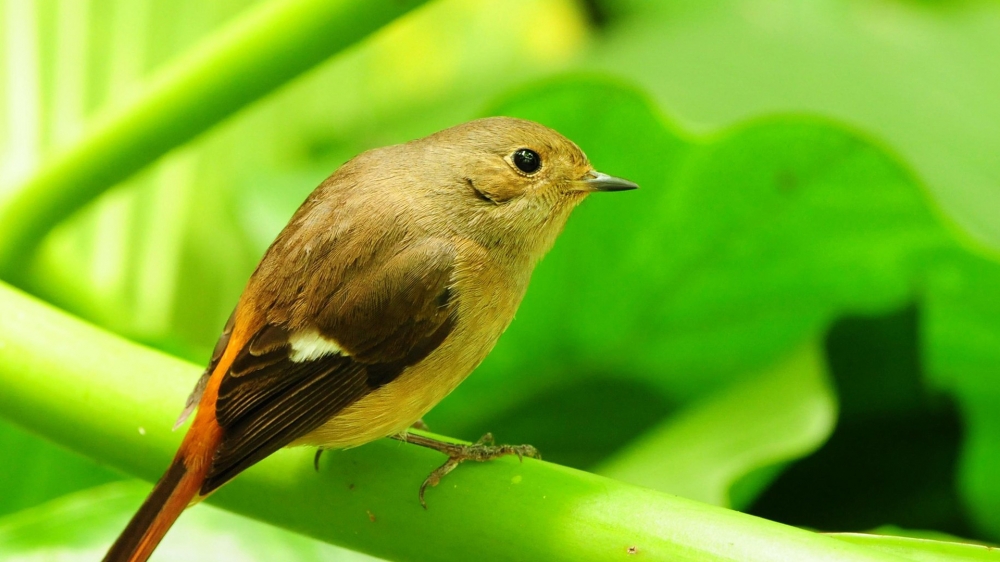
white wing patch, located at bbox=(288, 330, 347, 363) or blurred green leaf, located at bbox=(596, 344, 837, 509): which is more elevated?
white wing patch, located at bbox=(288, 330, 347, 363)

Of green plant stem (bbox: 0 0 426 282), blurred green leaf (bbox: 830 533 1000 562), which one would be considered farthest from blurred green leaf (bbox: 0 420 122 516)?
blurred green leaf (bbox: 830 533 1000 562)

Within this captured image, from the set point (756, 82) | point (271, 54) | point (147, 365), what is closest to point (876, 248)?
point (756, 82)

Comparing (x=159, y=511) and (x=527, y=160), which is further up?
(x=527, y=160)

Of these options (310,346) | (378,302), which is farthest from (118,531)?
(378,302)

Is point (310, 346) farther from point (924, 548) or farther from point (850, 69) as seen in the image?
point (850, 69)

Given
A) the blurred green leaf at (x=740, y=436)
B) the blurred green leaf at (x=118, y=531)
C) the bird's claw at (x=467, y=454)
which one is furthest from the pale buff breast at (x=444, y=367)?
the blurred green leaf at (x=740, y=436)

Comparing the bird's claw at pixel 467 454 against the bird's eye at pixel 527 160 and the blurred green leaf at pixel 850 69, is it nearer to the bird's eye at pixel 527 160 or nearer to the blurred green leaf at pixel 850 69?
the bird's eye at pixel 527 160

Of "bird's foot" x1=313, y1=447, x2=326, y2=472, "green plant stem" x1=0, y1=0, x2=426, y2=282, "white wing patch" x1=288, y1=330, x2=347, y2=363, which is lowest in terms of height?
"bird's foot" x1=313, y1=447, x2=326, y2=472

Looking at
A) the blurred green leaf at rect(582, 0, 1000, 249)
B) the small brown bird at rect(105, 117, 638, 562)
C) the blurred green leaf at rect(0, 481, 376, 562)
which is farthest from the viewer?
the blurred green leaf at rect(582, 0, 1000, 249)

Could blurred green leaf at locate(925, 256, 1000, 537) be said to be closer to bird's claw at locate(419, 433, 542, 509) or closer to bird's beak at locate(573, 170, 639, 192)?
bird's beak at locate(573, 170, 639, 192)
